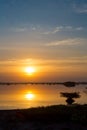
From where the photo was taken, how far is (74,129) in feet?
60.4

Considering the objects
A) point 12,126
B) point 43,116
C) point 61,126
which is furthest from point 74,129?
point 12,126

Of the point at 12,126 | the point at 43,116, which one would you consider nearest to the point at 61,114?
the point at 43,116

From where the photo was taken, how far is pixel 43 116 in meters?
19.7

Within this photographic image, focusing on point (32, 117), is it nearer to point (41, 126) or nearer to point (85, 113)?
point (41, 126)

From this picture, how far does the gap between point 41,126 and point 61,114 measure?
1623mm

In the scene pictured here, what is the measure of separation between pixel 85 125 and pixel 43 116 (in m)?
2.47

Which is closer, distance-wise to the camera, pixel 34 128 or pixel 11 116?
pixel 34 128

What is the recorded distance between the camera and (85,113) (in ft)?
65.6

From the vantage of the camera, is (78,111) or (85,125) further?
(78,111)

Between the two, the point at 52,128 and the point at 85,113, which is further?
the point at 85,113

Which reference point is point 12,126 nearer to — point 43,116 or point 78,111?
point 43,116

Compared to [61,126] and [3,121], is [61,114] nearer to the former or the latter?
[61,126]

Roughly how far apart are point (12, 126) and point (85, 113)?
14.1 feet

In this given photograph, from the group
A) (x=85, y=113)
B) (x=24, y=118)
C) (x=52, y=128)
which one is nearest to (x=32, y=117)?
(x=24, y=118)
